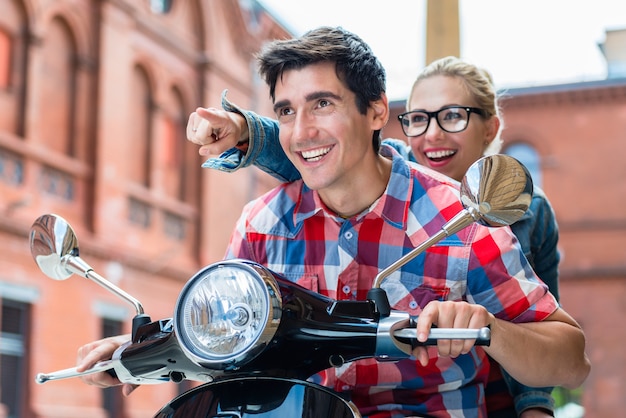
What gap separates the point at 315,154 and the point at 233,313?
1.64 feet

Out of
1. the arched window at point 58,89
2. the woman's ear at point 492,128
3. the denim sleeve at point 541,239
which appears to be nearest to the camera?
the denim sleeve at point 541,239

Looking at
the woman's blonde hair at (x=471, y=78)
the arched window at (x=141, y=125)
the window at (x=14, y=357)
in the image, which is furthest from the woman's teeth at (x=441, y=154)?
the arched window at (x=141, y=125)

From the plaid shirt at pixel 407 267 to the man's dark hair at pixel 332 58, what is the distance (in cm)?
17

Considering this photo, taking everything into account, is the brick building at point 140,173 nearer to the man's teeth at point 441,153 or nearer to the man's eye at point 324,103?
the man's teeth at point 441,153

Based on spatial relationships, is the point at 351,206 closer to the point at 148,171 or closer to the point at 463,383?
the point at 463,383

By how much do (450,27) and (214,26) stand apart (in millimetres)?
13233

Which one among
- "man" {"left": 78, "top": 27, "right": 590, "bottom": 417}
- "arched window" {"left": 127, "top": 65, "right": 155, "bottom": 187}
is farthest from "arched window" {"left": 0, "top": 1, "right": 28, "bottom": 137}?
"man" {"left": 78, "top": 27, "right": 590, "bottom": 417}

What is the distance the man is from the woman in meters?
0.25

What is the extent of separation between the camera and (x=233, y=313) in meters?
1.23

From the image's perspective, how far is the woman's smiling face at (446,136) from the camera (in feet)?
8.30

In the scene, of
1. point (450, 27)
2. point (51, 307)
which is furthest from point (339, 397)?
point (51, 307)

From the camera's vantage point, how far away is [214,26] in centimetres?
1625

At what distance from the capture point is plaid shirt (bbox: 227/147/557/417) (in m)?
1.63

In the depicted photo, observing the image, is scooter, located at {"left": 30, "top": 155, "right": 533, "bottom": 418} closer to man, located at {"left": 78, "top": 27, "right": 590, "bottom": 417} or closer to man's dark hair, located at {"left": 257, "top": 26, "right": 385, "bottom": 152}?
man, located at {"left": 78, "top": 27, "right": 590, "bottom": 417}
